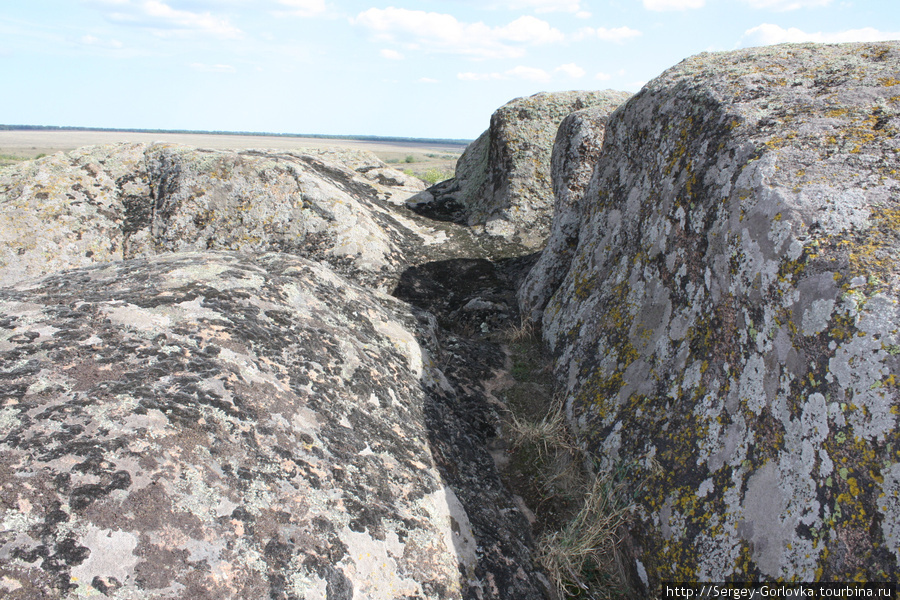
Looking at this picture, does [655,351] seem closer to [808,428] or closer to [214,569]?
[808,428]

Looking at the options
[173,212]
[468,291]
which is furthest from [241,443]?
[173,212]

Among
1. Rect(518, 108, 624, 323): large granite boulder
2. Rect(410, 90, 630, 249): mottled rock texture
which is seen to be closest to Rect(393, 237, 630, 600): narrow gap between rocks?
Rect(518, 108, 624, 323): large granite boulder

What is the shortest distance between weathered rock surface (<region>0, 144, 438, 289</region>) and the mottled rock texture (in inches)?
103

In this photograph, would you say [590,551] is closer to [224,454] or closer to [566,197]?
[224,454]

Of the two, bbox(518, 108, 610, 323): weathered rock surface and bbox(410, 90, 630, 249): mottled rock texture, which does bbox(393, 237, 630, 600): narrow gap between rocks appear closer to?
bbox(518, 108, 610, 323): weathered rock surface

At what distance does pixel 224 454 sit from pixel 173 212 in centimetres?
574

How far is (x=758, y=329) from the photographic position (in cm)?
308

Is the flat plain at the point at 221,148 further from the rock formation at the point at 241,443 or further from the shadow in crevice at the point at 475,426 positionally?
the rock formation at the point at 241,443

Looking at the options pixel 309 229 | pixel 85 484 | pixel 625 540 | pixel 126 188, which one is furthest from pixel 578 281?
pixel 126 188

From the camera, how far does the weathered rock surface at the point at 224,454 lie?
6.84ft

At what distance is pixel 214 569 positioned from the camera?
7.10 ft

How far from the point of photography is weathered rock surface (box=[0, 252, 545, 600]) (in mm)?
2086

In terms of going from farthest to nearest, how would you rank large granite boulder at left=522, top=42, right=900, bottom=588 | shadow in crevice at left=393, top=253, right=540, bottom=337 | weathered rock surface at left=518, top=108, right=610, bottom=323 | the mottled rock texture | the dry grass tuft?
the mottled rock texture, shadow in crevice at left=393, top=253, right=540, bottom=337, weathered rock surface at left=518, top=108, right=610, bottom=323, the dry grass tuft, large granite boulder at left=522, top=42, right=900, bottom=588

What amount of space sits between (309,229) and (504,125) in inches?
192
